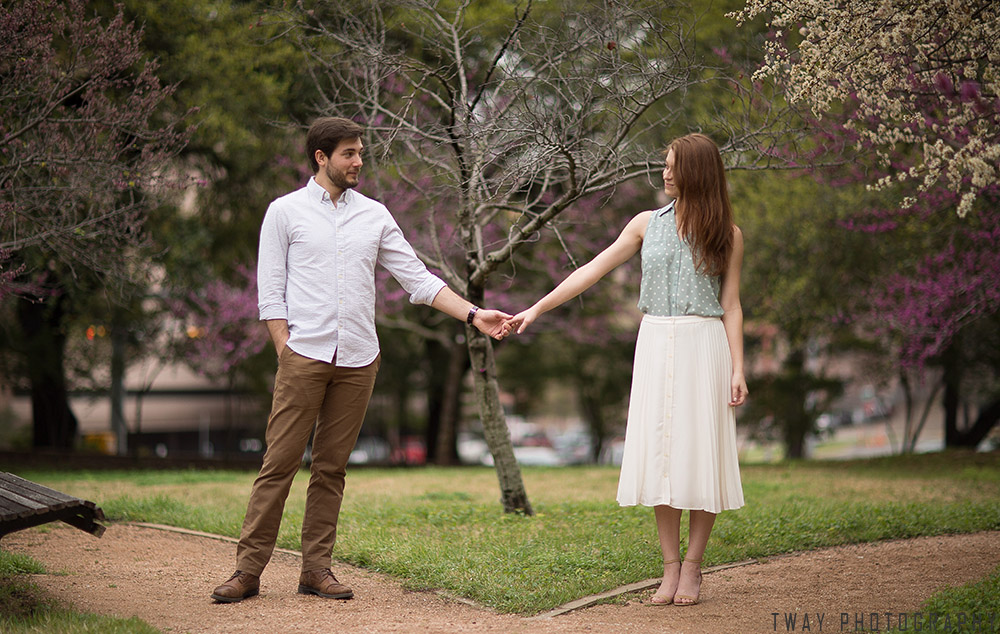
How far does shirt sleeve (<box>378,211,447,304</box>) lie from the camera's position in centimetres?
471

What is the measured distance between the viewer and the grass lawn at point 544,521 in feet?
16.0

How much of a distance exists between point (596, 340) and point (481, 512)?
11.9 meters

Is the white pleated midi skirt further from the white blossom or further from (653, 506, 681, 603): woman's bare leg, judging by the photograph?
the white blossom

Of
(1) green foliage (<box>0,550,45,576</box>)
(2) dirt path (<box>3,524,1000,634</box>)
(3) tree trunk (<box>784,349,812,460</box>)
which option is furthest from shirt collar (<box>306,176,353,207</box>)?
(3) tree trunk (<box>784,349,812,460</box>)

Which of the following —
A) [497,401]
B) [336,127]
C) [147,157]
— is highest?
[147,157]

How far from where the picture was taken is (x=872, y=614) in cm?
412

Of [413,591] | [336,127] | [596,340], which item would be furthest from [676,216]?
[596,340]

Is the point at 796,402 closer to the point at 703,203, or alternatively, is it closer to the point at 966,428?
the point at 966,428

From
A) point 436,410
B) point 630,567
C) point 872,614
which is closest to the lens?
point 872,614

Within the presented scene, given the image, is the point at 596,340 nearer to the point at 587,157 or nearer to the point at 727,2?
the point at 727,2

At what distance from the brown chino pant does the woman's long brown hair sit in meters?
1.66

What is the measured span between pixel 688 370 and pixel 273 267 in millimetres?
2060

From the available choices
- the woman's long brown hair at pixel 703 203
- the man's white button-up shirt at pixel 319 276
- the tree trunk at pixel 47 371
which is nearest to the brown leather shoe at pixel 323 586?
the man's white button-up shirt at pixel 319 276

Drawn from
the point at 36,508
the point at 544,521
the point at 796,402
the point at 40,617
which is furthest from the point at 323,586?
the point at 796,402
